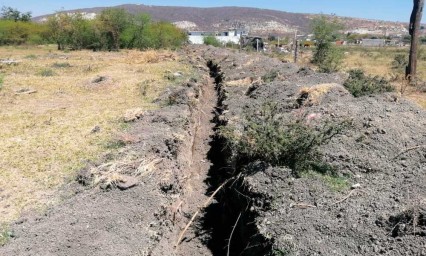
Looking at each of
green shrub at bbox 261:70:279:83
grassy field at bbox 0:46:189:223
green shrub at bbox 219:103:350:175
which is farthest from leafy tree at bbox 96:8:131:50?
green shrub at bbox 219:103:350:175

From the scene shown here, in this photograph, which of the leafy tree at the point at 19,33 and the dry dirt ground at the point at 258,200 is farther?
the leafy tree at the point at 19,33

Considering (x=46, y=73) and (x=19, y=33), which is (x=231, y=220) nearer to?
(x=46, y=73)

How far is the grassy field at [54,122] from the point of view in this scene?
624cm

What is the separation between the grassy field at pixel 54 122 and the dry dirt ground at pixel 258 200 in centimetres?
50

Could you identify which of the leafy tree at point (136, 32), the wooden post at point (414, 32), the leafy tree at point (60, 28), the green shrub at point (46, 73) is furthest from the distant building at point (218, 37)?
the wooden post at point (414, 32)

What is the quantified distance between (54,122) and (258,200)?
6238mm

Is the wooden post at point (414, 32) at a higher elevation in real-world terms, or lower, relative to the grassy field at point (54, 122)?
higher

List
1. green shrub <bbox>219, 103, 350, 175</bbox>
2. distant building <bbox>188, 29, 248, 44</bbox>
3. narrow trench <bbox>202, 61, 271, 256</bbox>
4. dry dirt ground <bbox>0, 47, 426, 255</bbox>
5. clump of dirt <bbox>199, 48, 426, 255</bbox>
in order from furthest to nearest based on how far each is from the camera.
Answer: distant building <bbox>188, 29, 248, 44</bbox> < green shrub <bbox>219, 103, 350, 175</bbox> < narrow trench <bbox>202, 61, 271, 256</bbox> < dry dirt ground <bbox>0, 47, 426, 255</bbox> < clump of dirt <bbox>199, 48, 426, 255</bbox>

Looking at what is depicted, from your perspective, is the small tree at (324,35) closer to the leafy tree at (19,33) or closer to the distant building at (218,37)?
the distant building at (218,37)

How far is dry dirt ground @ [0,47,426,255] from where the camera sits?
4.38m

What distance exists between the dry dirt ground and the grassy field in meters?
0.50

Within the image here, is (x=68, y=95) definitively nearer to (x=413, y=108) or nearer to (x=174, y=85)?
(x=174, y=85)

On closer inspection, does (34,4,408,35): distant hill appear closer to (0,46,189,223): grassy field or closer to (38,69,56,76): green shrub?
(38,69,56,76): green shrub

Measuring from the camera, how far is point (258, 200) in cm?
537
